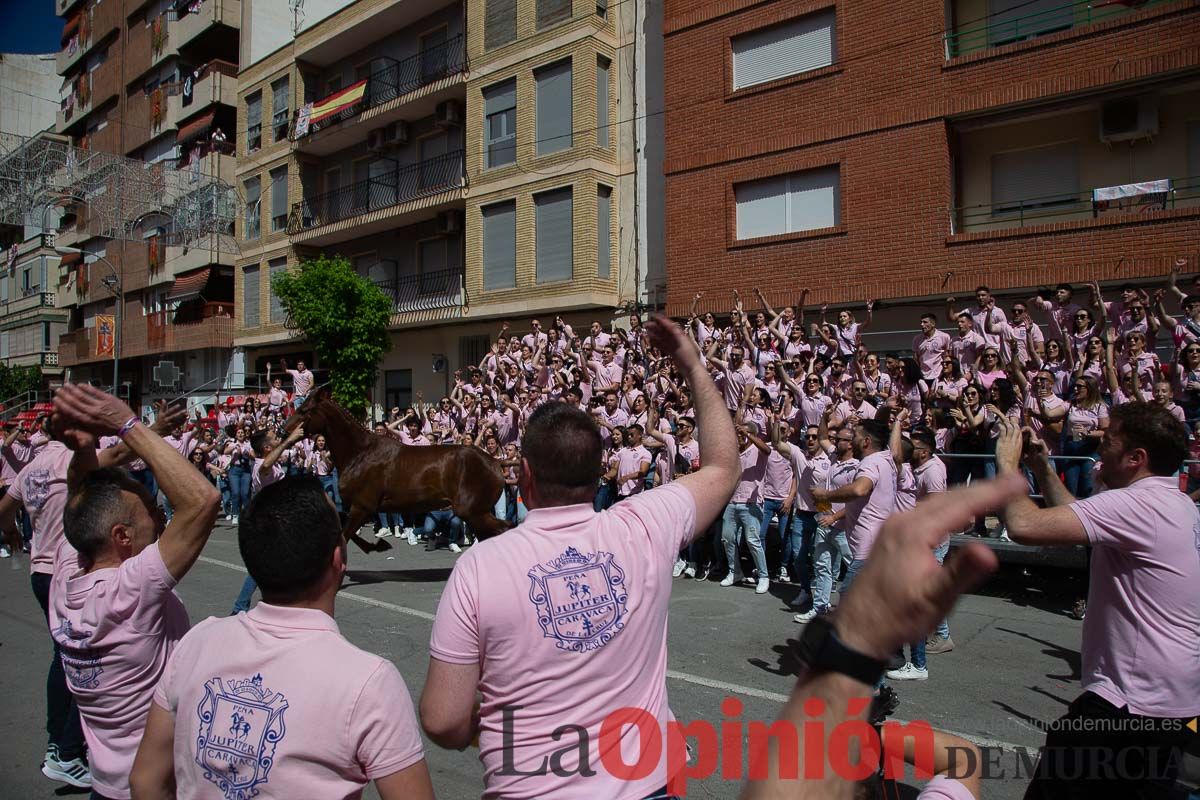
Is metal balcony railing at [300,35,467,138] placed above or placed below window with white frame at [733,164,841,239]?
above

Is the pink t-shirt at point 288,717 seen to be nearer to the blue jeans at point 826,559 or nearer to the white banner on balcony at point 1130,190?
the blue jeans at point 826,559

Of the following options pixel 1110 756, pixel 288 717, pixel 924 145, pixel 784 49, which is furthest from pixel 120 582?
pixel 784 49

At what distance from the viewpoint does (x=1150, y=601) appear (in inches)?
125

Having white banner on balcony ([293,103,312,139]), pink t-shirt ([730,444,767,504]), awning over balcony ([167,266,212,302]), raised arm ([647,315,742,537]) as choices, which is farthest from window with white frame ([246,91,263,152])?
raised arm ([647,315,742,537])

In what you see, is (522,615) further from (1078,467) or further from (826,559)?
(1078,467)

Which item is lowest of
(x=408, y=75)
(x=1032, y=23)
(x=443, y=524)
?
(x=443, y=524)

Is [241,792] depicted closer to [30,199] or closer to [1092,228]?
[1092,228]

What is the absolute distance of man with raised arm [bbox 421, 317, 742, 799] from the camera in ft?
7.06

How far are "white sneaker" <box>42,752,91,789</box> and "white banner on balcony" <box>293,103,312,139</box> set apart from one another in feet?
91.1

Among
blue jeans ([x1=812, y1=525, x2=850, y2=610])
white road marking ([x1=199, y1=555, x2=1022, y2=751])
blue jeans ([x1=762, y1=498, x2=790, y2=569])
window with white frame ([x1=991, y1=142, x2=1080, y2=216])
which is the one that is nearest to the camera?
white road marking ([x1=199, y1=555, x2=1022, y2=751])

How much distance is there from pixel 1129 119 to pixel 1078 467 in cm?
834

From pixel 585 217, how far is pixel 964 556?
20611 millimetres

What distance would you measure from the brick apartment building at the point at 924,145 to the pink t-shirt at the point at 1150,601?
12.8 m

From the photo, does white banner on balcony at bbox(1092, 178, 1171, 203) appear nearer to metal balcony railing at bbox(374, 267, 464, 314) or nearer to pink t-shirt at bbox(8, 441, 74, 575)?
pink t-shirt at bbox(8, 441, 74, 575)
